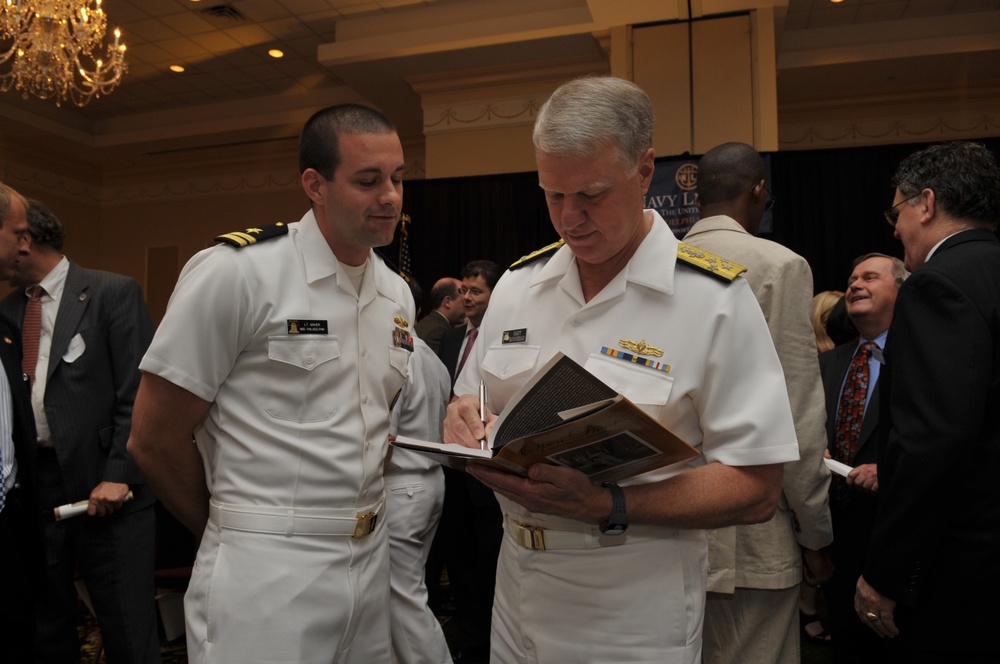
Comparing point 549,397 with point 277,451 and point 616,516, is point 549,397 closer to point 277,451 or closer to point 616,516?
point 616,516

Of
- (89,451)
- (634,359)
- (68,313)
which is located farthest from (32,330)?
(634,359)

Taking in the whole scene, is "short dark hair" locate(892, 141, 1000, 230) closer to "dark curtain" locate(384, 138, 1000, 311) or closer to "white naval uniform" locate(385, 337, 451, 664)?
"white naval uniform" locate(385, 337, 451, 664)

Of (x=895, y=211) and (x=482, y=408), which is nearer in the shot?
(x=482, y=408)

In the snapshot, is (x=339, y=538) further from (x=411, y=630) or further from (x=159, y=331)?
(x=411, y=630)

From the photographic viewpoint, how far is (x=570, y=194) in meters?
1.33

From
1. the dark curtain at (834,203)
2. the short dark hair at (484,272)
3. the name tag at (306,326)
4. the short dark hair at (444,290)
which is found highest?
the dark curtain at (834,203)

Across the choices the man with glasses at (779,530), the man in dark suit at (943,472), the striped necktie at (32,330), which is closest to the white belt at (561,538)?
the man with glasses at (779,530)

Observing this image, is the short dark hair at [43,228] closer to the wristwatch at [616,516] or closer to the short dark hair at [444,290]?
the wristwatch at [616,516]

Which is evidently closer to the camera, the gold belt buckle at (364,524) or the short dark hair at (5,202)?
the gold belt buckle at (364,524)

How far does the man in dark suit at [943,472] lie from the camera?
1.75 m

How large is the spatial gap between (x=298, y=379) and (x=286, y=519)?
27 centimetres

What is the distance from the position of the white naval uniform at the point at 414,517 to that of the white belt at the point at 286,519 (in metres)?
1.28

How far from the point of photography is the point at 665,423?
Result: 4.42 feet

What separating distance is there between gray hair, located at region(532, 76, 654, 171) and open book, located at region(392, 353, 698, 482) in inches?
16.1
